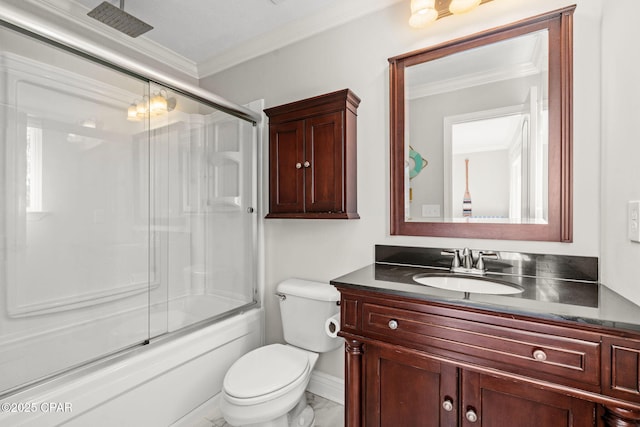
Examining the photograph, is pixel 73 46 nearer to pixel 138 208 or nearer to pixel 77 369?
pixel 138 208

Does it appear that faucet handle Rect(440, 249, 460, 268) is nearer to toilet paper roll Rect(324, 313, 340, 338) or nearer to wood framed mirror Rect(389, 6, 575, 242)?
wood framed mirror Rect(389, 6, 575, 242)

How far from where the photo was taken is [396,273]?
141cm

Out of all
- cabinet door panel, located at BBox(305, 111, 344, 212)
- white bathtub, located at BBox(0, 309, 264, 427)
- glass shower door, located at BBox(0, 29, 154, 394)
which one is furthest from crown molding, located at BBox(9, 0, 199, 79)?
white bathtub, located at BBox(0, 309, 264, 427)

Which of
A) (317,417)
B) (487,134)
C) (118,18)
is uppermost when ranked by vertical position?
(118,18)

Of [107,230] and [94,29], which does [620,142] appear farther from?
[94,29]

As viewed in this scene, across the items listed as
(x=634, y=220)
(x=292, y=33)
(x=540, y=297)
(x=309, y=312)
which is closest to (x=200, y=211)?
(x=309, y=312)

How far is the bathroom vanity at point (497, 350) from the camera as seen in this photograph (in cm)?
82

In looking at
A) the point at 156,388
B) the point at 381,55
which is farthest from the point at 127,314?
the point at 381,55

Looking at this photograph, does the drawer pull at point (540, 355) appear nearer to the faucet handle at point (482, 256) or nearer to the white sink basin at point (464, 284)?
the white sink basin at point (464, 284)

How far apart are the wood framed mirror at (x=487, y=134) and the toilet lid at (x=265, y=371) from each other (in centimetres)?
90

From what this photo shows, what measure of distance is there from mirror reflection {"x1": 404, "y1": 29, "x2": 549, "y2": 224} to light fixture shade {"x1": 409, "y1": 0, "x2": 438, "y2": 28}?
0.19m

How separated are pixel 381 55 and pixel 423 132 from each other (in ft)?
1.69

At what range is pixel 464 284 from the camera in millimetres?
1362

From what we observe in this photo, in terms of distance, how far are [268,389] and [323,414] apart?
1.94 feet
